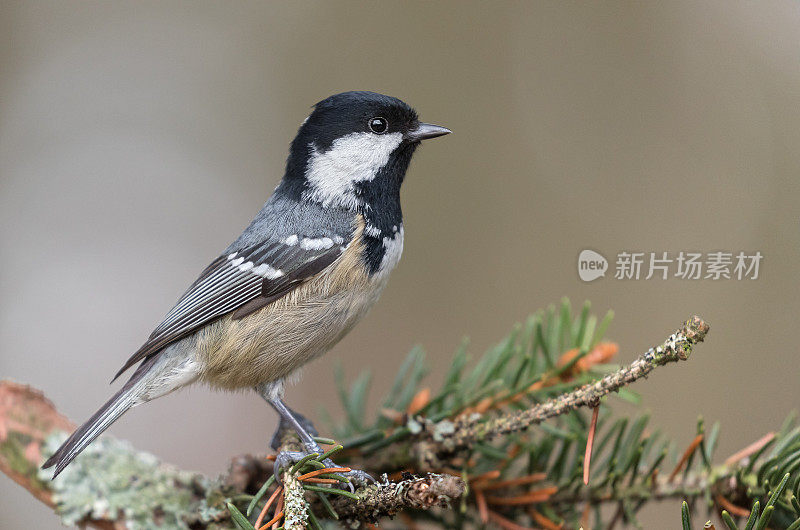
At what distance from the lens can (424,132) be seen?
6.32ft

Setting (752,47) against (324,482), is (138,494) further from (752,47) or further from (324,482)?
(752,47)

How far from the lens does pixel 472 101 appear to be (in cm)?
451

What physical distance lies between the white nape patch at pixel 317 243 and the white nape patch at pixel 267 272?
0.33 ft

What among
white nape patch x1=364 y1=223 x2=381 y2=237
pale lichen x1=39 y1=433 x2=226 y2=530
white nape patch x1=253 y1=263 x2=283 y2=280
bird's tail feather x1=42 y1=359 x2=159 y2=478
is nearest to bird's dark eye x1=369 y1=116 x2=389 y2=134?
white nape patch x1=364 y1=223 x2=381 y2=237

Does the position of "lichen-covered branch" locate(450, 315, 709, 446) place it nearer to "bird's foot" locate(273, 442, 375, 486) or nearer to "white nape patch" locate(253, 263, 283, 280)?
"bird's foot" locate(273, 442, 375, 486)

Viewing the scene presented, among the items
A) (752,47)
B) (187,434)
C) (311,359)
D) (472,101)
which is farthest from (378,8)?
(311,359)

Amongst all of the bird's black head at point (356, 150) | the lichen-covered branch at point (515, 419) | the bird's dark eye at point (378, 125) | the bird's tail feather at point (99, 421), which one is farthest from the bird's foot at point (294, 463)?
the bird's dark eye at point (378, 125)

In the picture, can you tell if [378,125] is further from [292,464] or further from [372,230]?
[292,464]

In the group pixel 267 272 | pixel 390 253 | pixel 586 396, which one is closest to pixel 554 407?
pixel 586 396

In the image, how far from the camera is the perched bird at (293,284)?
1.70 metres

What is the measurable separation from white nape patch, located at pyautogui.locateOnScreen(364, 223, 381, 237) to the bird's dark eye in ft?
1.07

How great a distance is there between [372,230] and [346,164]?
248mm

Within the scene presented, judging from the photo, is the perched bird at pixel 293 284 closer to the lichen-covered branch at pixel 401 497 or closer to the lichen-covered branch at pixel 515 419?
the lichen-covered branch at pixel 515 419

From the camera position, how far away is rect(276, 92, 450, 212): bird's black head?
187cm
